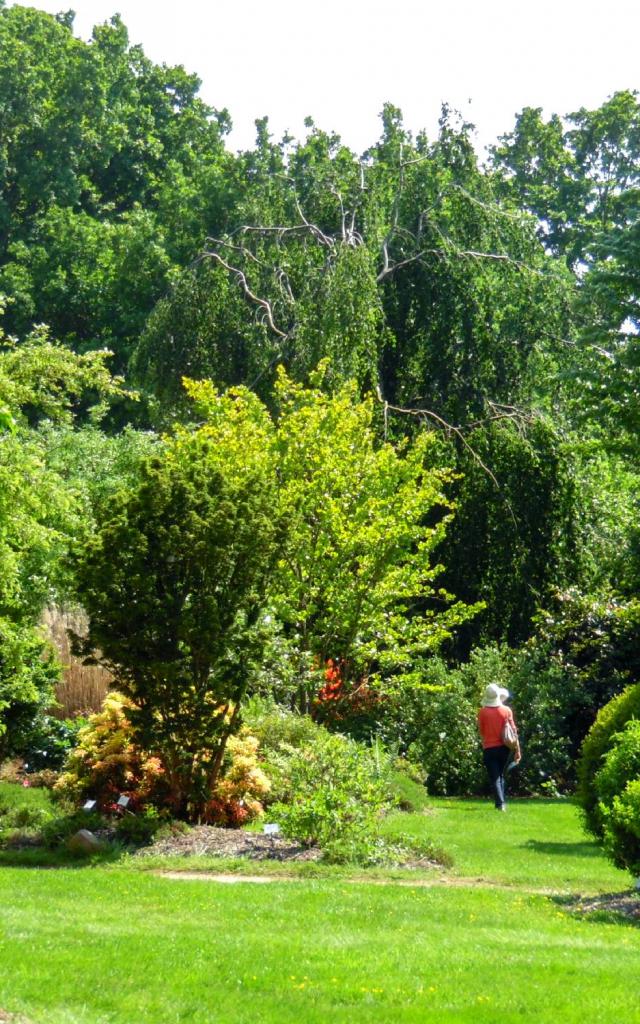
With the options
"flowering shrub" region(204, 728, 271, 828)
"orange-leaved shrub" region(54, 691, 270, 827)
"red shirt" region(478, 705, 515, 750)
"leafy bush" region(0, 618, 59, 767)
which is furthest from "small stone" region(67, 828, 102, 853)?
"red shirt" region(478, 705, 515, 750)

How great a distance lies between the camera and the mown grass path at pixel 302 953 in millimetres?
6137

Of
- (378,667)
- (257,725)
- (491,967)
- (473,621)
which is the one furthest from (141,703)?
(473,621)

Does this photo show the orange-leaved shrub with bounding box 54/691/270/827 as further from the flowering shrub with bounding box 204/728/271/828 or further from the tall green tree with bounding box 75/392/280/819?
the tall green tree with bounding box 75/392/280/819

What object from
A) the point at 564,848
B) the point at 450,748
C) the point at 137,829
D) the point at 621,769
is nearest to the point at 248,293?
the point at 450,748

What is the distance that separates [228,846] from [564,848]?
3463 millimetres

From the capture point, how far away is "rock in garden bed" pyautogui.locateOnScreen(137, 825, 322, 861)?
11.7m

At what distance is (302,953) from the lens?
23.5ft

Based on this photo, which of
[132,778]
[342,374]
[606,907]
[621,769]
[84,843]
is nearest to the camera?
[606,907]

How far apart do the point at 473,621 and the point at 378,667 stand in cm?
240

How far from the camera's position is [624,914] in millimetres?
9234

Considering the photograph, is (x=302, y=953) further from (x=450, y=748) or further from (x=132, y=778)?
(x=450, y=748)

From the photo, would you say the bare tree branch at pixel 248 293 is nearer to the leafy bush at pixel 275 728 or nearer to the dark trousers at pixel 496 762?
the leafy bush at pixel 275 728

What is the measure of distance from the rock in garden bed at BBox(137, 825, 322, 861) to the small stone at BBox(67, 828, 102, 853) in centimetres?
38

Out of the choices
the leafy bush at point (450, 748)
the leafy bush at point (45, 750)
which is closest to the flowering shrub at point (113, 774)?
the leafy bush at point (45, 750)
